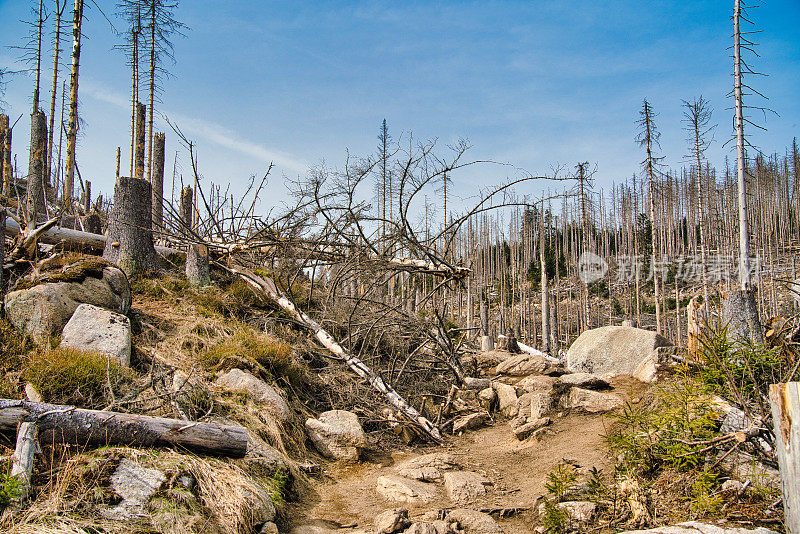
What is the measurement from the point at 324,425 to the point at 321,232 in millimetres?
3611

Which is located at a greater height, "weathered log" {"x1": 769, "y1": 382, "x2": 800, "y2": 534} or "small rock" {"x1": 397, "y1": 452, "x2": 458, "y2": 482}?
"weathered log" {"x1": 769, "y1": 382, "x2": 800, "y2": 534}

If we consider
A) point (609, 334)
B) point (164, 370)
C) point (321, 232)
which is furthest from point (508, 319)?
point (164, 370)

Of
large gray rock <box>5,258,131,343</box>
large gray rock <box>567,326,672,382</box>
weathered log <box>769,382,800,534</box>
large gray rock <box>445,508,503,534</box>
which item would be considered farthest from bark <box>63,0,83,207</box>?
weathered log <box>769,382,800,534</box>

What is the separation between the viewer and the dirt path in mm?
4344

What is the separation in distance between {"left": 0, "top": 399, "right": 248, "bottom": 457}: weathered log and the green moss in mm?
689

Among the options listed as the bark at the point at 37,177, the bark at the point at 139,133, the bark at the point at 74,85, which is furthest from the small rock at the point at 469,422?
the bark at the point at 139,133

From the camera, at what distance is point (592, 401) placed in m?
6.78

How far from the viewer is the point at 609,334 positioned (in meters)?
9.61

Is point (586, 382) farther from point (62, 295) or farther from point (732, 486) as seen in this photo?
point (62, 295)

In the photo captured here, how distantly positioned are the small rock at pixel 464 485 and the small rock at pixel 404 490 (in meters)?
0.18

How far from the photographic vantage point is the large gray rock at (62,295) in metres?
5.30

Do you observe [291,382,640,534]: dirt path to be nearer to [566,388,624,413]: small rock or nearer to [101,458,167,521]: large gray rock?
[566,388,624,413]: small rock

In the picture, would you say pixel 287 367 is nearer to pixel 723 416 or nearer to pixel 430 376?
pixel 430 376

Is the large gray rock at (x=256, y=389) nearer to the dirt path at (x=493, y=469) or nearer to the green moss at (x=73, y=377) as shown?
the dirt path at (x=493, y=469)
